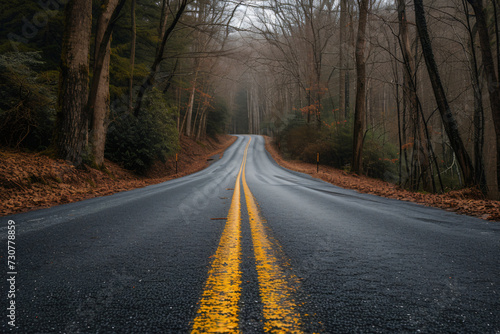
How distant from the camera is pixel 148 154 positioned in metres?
15.3

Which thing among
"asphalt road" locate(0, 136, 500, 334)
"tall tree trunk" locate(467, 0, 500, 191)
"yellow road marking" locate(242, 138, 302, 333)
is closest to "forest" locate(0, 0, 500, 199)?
"tall tree trunk" locate(467, 0, 500, 191)

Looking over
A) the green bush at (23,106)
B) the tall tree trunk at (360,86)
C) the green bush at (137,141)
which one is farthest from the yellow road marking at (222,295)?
the green bush at (137,141)

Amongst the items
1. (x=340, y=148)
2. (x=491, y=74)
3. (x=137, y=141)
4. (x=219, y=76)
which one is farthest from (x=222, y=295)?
(x=340, y=148)

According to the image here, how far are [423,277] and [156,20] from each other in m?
22.4

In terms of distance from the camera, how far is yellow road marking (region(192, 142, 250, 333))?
1058 mm

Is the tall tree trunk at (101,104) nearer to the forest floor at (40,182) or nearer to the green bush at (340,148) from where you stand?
the forest floor at (40,182)

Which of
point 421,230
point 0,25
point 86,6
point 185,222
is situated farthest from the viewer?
point 0,25

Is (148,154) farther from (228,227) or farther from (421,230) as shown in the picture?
(421,230)

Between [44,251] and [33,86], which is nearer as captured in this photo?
[44,251]

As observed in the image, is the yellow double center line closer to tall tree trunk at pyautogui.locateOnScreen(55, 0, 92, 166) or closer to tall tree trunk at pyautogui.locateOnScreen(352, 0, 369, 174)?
tall tree trunk at pyautogui.locateOnScreen(55, 0, 92, 166)

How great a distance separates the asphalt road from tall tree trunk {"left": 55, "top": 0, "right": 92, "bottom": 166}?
688 cm

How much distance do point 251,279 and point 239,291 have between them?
177 millimetres

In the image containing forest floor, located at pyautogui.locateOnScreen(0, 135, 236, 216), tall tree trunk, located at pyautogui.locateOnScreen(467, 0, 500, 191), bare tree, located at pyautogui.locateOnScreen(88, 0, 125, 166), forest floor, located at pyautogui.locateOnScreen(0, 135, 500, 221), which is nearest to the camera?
forest floor, located at pyautogui.locateOnScreen(0, 135, 500, 221)

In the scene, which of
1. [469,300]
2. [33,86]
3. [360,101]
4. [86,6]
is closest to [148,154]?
[33,86]
